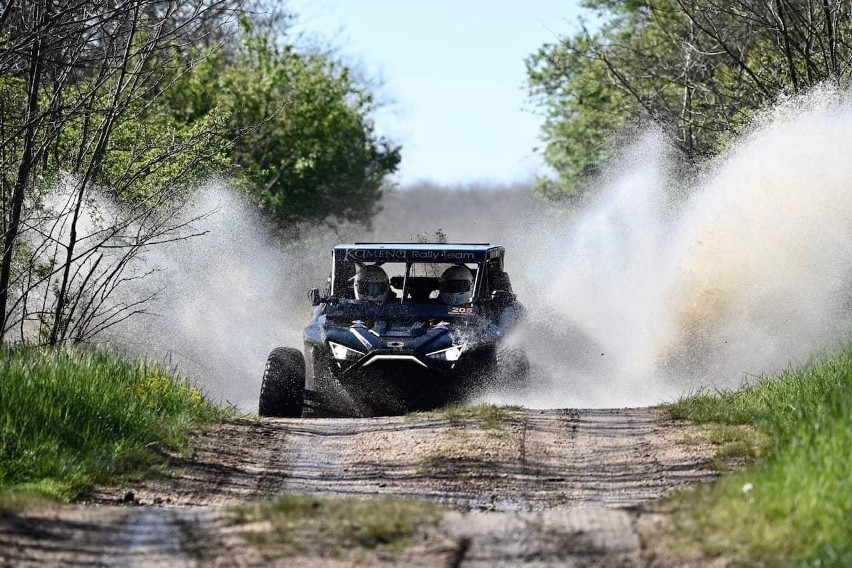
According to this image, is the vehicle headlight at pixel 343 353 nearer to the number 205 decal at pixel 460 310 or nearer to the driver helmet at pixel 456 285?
the number 205 decal at pixel 460 310

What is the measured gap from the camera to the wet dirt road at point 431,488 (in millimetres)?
7121

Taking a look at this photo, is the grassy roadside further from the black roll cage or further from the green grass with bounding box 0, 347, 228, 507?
the black roll cage

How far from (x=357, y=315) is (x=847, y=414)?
7965 mm

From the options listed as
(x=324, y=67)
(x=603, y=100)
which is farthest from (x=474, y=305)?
(x=324, y=67)

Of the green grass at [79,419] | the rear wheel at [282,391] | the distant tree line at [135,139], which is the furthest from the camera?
the rear wheel at [282,391]

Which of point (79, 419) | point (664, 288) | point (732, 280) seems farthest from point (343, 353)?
point (664, 288)

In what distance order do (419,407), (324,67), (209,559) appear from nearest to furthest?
(209,559), (419,407), (324,67)

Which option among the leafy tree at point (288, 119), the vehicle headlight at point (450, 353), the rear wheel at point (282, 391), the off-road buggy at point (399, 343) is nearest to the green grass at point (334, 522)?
the rear wheel at point (282, 391)

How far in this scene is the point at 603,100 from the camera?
42.0 metres

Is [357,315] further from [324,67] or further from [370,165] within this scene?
[370,165]

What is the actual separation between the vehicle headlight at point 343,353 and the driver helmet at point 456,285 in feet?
4.81

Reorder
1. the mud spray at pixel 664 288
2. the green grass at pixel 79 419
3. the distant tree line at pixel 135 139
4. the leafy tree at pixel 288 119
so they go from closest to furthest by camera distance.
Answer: the green grass at pixel 79 419, the distant tree line at pixel 135 139, the mud spray at pixel 664 288, the leafy tree at pixel 288 119

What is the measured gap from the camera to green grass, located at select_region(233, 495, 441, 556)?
7227mm

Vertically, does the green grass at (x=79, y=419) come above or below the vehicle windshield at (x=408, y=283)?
below
